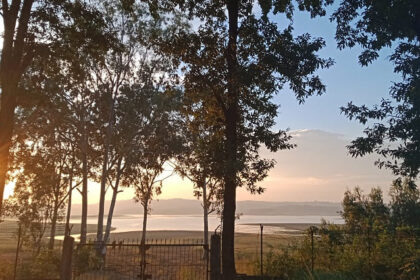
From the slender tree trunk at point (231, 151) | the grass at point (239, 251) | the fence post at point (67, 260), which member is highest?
the slender tree trunk at point (231, 151)

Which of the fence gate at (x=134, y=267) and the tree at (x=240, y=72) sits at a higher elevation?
the tree at (x=240, y=72)

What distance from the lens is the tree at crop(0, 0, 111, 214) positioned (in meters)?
14.1

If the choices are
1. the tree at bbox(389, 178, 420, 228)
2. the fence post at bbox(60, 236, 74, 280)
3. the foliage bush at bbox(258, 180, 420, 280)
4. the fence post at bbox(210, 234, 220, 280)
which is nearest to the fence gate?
the fence post at bbox(210, 234, 220, 280)

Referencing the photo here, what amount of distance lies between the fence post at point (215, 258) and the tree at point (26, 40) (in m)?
7.90

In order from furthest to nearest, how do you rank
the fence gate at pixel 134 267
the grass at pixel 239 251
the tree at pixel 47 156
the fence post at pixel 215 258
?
the tree at pixel 47 156, the grass at pixel 239 251, the fence gate at pixel 134 267, the fence post at pixel 215 258

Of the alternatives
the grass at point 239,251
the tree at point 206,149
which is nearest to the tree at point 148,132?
the grass at point 239,251

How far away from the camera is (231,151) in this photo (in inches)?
604

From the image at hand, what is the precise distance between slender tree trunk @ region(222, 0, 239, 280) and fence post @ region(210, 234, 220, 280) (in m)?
1.07

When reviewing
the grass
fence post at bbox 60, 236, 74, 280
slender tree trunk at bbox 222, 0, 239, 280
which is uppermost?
slender tree trunk at bbox 222, 0, 239, 280

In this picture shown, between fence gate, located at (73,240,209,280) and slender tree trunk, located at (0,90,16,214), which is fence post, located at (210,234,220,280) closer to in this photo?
fence gate, located at (73,240,209,280)

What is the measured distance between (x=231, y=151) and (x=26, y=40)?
9.26 m

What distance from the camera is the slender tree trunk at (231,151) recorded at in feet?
49.9

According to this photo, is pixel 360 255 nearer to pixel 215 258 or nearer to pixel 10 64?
pixel 215 258

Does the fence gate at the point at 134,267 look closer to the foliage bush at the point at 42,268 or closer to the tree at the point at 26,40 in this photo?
the foliage bush at the point at 42,268
